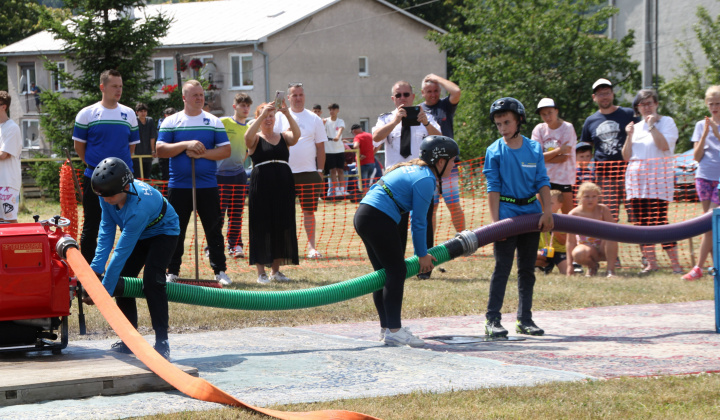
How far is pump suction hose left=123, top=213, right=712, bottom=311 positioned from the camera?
6.59 metres

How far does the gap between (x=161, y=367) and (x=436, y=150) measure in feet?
8.76

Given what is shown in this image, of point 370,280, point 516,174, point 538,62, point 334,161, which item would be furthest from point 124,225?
point 538,62

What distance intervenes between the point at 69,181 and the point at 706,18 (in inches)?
789

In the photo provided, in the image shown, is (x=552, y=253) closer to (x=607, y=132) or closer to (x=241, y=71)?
(x=607, y=132)

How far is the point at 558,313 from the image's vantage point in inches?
327

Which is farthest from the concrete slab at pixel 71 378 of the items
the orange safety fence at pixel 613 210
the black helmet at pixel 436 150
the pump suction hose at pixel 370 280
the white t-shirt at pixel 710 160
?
the white t-shirt at pixel 710 160

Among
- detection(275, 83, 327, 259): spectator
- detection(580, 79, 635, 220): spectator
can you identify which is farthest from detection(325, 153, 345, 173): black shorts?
detection(580, 79, 635, 220): spectator

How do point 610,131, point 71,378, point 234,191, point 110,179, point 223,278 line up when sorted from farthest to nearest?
point 234,191 → point 610,131 → point 223,278 → point 110,179 → point 71,378

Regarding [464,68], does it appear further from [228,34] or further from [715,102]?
[715,102]

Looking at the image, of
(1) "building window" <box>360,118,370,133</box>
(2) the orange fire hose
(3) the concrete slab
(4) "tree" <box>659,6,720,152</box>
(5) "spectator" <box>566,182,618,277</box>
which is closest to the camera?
(2) the orange fire hose

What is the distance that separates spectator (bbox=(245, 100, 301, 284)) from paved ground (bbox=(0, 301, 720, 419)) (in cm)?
254

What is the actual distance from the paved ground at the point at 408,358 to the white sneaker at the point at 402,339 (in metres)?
0.11

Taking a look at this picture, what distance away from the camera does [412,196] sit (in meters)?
6.83

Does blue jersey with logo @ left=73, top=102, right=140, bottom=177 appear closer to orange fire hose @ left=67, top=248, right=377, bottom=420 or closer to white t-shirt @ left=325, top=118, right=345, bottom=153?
orange fire hose @ left=67, top=248, right=377, bottom=420
